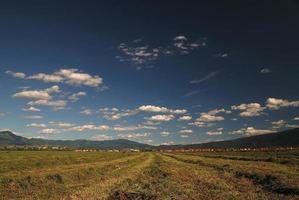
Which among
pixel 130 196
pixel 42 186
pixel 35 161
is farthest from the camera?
pixel 35 161

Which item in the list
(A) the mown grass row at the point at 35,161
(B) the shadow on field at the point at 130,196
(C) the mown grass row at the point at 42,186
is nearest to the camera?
(B) the shadow on field at the point at 130,196

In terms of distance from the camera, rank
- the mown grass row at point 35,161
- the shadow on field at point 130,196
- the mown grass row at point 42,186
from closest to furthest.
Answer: the shadow on field at point 130,196, the mown grass row at point 42,186, the mown grass row at point 35,161

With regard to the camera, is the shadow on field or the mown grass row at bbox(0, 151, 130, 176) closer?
the shadow on field

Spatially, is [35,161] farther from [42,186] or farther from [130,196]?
[130,196]

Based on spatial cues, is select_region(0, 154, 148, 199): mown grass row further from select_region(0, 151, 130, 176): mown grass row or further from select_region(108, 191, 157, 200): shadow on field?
select_region(0, 151, 130, 176): mown grass row

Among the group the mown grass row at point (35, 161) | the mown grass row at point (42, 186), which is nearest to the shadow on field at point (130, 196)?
the mown grass row at point (42, 186)

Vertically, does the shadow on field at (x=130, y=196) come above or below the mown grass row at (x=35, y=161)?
below

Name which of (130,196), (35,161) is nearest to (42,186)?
(130,196)

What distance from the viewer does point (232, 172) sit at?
3625cm

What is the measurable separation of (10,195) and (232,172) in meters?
21.5

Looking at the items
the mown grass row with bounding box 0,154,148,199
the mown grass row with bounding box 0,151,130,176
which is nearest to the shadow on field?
the mown grass row with bounding box 0,154,148,199

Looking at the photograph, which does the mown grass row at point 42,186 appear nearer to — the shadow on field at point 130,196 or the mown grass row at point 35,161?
the shadow on field at point 130,196

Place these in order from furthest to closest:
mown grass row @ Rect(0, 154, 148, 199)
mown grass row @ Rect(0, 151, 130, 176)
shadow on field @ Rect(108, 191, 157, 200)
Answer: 1. mown grass row @ Rect(0, 151, 130, 176)
2. mown grass row @ Rect(0, 154, 148, 199)
3. shadow on field @ Rect(108, 191, 157, 200)

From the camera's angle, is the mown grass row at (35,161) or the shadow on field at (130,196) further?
the mown grass row at (35,161)
